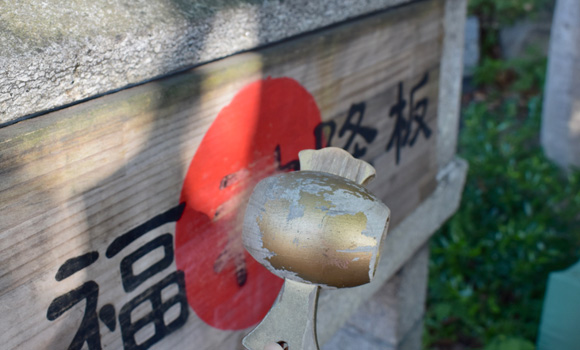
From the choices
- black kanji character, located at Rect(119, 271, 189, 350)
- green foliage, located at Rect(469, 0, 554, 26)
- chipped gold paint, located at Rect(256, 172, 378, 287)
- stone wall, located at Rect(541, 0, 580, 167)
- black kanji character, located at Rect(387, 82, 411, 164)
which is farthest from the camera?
green foliage, located at Rect(469, 0, 554, 26)

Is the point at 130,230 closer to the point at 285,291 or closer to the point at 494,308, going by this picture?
the point at 285,291

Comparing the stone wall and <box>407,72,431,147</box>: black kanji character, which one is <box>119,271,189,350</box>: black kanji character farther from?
the stone wall

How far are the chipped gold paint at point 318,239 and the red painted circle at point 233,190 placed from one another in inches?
11.2

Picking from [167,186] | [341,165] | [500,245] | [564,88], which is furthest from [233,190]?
[564,88]

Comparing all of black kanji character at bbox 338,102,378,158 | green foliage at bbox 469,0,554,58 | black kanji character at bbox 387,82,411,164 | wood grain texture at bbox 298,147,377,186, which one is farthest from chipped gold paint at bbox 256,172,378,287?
green foliage at bbox 469,0,554,58

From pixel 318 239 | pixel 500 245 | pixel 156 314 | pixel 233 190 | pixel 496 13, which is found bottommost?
pixel 500 245

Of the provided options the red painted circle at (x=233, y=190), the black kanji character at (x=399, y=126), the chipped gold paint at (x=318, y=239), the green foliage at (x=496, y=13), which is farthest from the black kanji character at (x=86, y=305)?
the green foliage at (x=496, y=13)

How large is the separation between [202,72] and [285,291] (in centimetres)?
35

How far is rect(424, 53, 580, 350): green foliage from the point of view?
10.5 ft

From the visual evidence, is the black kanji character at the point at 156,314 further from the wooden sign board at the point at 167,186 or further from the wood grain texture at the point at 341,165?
the wood grain texture at the point at 341,165

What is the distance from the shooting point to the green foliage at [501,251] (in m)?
3.19

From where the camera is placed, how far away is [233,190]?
92 cm

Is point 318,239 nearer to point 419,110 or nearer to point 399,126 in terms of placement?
point 399,126

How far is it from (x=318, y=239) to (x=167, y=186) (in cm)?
32
